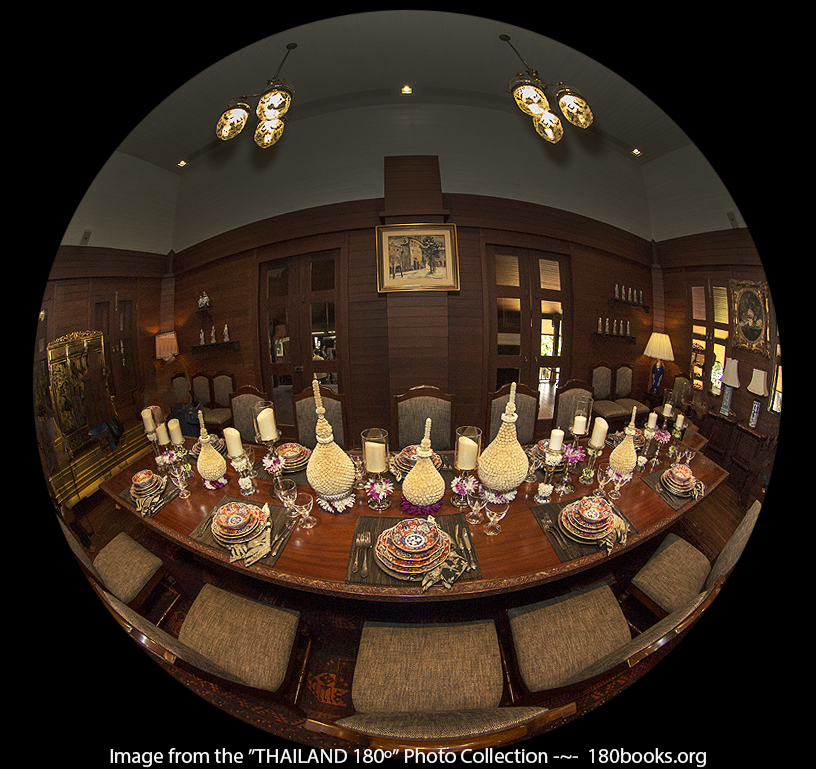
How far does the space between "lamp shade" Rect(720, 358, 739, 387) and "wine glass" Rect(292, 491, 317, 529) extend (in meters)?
1.82

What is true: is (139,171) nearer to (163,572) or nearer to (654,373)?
(163,572)

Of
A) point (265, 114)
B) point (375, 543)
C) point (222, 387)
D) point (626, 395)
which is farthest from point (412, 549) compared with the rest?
point (265, 114)

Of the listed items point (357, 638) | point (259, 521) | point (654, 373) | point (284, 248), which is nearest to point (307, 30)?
point (284, 248)

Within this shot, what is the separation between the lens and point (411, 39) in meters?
0.94

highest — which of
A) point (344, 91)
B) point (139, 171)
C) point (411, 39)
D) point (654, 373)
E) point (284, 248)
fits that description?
point (411, 39)

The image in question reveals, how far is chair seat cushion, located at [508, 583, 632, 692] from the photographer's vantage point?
101 centimetres

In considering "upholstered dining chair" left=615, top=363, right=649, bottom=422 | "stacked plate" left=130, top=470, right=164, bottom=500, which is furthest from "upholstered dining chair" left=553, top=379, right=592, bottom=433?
"stacked plate" left=130, top=470, right=164, bottom=500

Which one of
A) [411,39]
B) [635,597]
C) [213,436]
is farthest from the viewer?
[213,436]

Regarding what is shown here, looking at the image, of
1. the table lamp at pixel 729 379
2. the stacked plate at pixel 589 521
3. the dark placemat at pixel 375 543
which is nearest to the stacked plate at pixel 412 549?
the dark placemat at pixel 375 543

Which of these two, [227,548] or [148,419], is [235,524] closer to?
[227,548]

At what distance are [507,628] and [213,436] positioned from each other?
4.80 ft

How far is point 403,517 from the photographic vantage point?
1410 mm

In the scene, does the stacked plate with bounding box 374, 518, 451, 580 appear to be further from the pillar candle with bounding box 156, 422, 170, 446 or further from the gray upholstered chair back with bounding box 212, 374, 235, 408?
the pillar candle with bounding box 156, 422, 170, 446

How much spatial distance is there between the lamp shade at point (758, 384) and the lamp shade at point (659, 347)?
281mm
